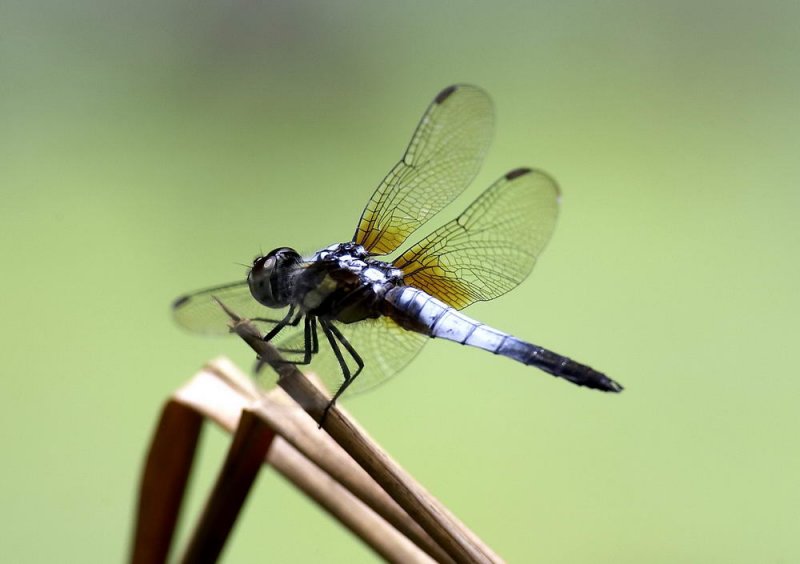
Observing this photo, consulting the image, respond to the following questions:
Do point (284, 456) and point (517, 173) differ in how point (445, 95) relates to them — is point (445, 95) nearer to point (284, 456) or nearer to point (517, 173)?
point (517, 173)

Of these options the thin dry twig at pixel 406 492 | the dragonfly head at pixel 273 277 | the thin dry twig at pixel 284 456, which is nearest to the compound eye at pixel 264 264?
the dragonfly head at pixel 273 277

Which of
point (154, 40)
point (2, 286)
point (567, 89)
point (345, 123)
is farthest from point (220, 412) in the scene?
point (154, 40)

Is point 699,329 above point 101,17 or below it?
below

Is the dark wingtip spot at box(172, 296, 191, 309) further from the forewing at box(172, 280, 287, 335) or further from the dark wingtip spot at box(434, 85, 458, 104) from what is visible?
the dark wingtip spot at box(434, 85, 458, 104)

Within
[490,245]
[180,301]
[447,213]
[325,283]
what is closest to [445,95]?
[490,245]

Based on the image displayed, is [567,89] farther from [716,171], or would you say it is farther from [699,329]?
[699,329]

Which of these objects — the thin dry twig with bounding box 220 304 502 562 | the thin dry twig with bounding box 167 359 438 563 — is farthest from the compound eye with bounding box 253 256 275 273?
Result: the thin dry twig with bounding box 220 304 502 562
